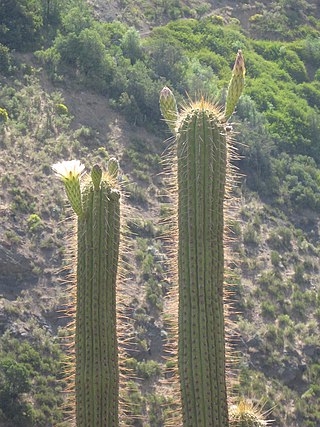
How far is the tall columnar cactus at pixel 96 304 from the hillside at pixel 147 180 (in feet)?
25.6

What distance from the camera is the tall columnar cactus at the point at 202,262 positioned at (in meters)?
5.62

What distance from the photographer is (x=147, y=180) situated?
2592cm

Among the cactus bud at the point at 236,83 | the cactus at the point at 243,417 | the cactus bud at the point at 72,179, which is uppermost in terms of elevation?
the cactus bud at the point at 236,83

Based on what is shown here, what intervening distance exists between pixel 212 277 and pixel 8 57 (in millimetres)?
23175

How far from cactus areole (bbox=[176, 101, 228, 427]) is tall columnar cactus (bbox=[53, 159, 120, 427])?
0.61 m

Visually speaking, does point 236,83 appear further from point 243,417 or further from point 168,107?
point 243,417

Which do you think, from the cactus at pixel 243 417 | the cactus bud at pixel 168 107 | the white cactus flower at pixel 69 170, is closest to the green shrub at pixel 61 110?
the cactus bud at pixel 168 107

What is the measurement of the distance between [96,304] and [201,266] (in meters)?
0.84

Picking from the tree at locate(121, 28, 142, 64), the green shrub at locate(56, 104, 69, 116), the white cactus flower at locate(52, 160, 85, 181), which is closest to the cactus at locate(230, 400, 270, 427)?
the white cactus flower at locate(52, 160, 85, 181)

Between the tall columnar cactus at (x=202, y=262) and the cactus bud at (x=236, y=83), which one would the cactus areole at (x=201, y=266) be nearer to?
the tall columnar cactus at (x=202, y=262)

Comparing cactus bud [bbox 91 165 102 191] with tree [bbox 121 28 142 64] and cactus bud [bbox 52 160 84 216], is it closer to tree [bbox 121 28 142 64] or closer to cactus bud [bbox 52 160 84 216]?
cactus bud [bbox 52 160 84 216]

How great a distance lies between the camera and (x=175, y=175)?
5984 millimetres

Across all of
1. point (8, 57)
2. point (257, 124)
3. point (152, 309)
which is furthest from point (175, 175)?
point (257, 124)

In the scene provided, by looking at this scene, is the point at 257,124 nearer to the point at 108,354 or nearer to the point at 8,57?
the point at 8,57
